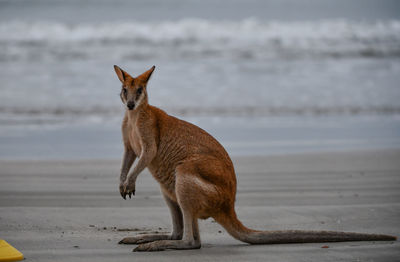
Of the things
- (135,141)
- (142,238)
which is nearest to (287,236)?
(142,238)

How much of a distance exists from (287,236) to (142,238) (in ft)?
3.39

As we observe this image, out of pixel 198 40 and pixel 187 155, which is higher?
pixel 198 40

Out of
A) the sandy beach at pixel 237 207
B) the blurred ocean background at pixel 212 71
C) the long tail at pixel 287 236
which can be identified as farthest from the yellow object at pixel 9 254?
the blurred ocean background at pixel 212 71

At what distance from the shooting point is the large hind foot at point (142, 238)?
168 inches

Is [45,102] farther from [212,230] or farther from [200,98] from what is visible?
[212,230]

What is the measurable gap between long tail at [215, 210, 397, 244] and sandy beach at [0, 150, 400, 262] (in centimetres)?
5

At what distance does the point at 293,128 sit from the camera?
435 inches

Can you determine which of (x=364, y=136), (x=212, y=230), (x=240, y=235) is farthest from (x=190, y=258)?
(x=364, y=136)

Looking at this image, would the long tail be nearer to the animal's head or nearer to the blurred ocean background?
the animal's head

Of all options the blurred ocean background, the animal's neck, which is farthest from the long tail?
the blurred ocean background

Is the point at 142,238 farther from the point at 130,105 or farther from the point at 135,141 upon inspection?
the point at 130,105

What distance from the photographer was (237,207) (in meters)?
5.66

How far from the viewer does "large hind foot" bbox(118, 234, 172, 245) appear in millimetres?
4258

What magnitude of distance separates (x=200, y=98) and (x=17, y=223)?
897 centimetres
